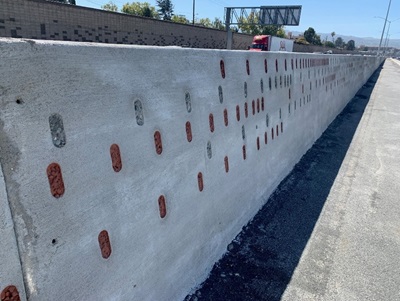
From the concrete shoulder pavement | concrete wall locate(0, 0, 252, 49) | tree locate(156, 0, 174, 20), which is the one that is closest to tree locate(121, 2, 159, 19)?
tree locate(156, 0, 174, 20)

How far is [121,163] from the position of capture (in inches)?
82.3

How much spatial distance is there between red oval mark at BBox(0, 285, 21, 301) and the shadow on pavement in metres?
1.83

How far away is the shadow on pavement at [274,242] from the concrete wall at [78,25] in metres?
11.8

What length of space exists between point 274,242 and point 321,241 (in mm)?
625

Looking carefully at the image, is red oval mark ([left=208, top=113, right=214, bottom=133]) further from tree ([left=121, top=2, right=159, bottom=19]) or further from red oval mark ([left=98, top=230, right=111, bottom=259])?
tree ([left=121, top=2, right=159, bottom=19])

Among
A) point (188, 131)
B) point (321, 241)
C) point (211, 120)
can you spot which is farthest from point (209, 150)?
point (321, 241)

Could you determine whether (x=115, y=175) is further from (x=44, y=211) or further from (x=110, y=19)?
(x=110, y=19)

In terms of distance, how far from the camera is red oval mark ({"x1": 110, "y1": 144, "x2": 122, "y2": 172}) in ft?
6.62

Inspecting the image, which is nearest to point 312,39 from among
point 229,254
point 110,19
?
point 110,19

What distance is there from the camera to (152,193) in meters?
2.44

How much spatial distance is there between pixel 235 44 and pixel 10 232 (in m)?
39.3

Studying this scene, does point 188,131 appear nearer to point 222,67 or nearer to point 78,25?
point 222,67

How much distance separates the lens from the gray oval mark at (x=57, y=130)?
1.63 metres

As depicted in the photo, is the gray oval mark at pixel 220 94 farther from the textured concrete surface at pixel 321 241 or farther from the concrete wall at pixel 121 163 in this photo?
the textured concrete surface at pixel 321 241
